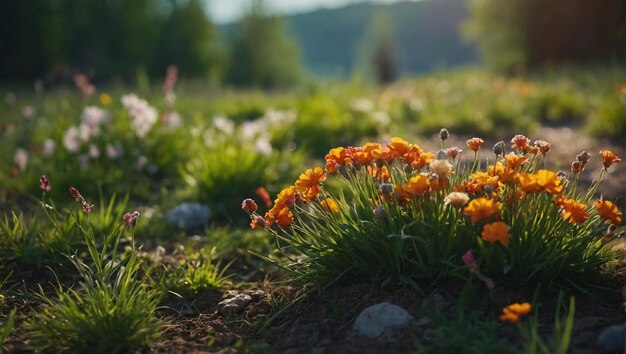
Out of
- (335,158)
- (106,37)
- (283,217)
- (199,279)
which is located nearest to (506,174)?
(335,158)

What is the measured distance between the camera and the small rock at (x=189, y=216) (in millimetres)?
4141

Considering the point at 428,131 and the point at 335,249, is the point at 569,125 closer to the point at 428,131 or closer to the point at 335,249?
the point at 428,131

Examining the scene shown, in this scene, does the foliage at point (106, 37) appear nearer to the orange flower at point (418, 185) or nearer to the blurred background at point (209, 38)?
the blurred background at point (209, 38)

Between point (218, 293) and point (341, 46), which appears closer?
point (218, 293)

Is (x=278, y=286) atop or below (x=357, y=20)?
atop

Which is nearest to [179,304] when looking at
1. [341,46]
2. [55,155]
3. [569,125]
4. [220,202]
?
[220,202]

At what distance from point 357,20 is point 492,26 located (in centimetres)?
5645

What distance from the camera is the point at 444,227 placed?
2.47 metres

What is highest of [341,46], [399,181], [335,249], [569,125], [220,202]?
[399,181]

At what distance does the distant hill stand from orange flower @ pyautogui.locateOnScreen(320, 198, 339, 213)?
196ft

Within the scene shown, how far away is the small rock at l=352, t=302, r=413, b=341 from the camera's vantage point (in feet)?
7.52

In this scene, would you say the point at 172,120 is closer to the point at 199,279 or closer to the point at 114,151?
the point at 114,151

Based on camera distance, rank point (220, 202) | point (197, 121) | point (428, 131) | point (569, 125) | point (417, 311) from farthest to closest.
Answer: point (569, 125)
point (428, 131)
point (197, 121)
point (220, 202)
point (417, 311)

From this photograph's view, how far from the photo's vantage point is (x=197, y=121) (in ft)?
21.5
